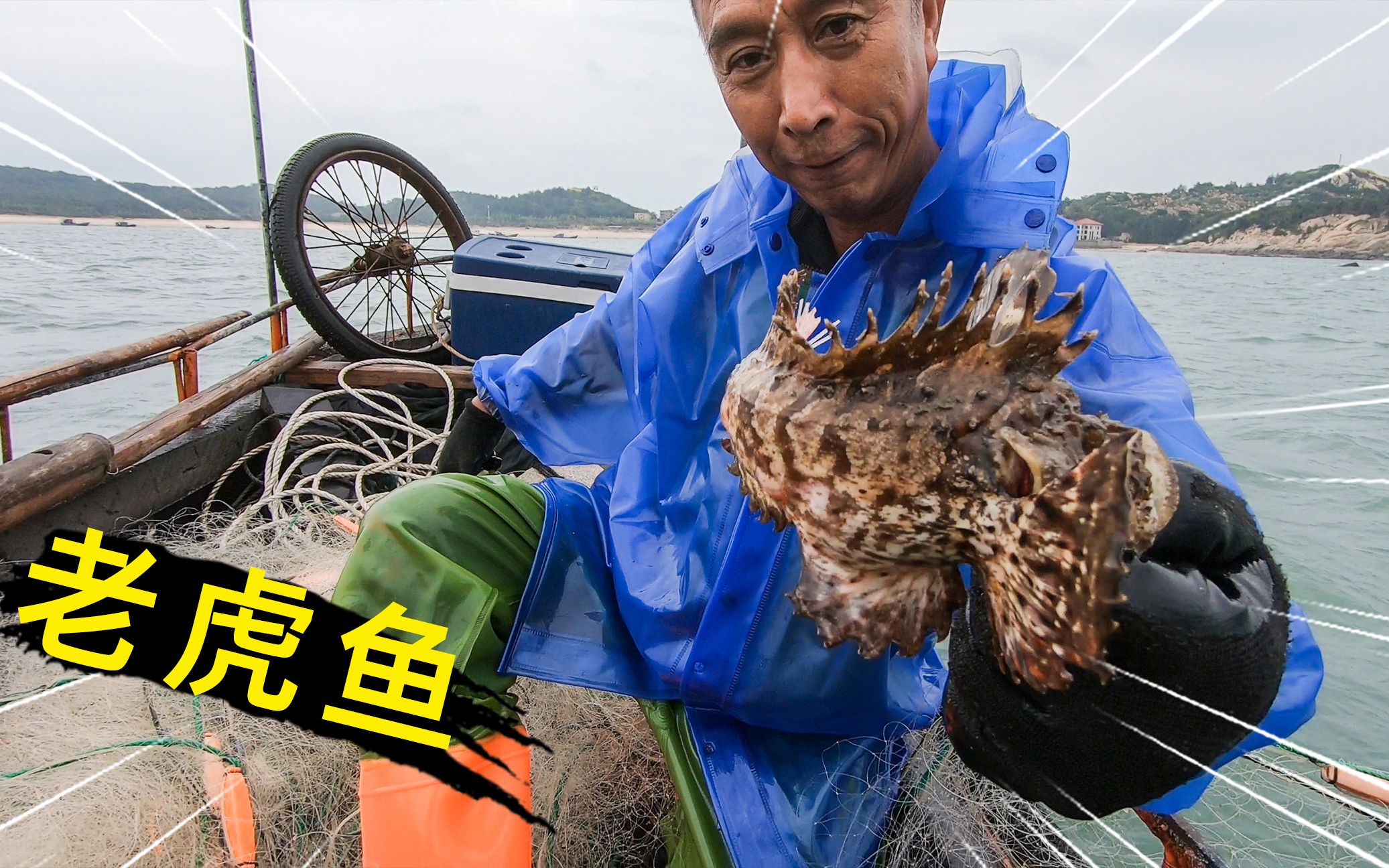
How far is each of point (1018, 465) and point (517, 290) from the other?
4.88 metres

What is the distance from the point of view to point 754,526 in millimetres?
1952

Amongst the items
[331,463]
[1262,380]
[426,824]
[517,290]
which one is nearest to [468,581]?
[426,824]

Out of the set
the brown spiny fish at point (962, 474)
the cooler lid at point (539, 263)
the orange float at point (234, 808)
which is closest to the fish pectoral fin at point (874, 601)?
the brown spiny fish at point (962, 474)

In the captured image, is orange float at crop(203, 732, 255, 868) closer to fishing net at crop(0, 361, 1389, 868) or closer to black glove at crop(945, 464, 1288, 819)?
fishing net at crop(0, 361, 1389, 868)

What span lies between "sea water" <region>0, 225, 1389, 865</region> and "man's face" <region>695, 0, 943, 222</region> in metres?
0.88

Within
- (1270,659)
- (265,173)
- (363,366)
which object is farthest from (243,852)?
(265,173)

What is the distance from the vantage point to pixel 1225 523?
1.18 meters

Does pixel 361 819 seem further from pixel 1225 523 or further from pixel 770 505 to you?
pixel 1225 523

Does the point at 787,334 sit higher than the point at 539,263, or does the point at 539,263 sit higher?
the point at 787,334

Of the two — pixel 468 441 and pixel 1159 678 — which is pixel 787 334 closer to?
pixel 1159 678

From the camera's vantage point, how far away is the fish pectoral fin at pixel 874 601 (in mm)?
1264

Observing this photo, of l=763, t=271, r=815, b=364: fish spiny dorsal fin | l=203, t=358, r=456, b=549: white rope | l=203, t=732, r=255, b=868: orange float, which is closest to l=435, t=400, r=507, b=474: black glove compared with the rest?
l=203, t=358, r=456, b=549: white rope

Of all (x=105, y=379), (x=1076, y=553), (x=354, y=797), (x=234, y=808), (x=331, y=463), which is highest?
(x=1076, y=553)

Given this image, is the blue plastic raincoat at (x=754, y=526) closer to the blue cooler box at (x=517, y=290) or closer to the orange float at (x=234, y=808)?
the orange float at (x=234, y=808)
